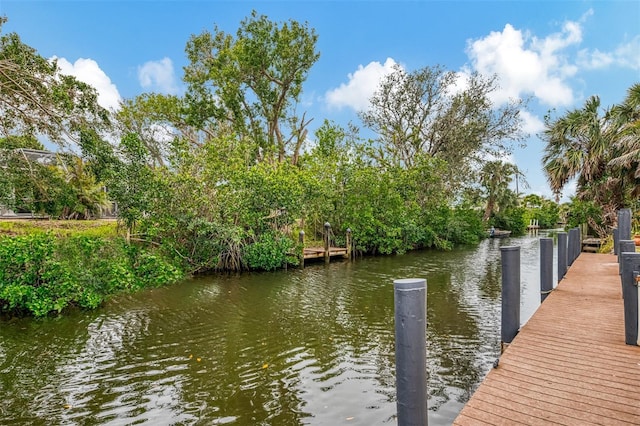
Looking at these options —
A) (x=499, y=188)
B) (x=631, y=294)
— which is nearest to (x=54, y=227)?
(x=631, y=294)

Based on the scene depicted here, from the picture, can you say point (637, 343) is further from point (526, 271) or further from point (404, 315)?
point (526, 271)

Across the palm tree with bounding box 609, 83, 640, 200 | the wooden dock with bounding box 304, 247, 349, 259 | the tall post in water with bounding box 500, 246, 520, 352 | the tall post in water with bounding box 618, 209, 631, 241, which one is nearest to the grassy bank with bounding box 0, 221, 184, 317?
the wooden dock with bounding box 304, 247, 349, 259

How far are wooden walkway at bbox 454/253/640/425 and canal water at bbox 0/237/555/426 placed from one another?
35.7 inches

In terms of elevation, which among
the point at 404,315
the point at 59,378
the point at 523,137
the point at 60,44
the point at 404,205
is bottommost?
the point at 59,378

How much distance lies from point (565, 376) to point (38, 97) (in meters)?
12.6

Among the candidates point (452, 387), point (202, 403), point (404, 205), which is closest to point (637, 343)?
point (452, 387)

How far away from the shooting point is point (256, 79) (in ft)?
79.0

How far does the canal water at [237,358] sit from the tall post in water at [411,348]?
1719mm

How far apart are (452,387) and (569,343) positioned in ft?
4.78

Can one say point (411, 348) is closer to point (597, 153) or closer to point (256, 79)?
point (597, 153)

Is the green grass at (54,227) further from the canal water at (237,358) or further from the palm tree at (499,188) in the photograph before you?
the palm tree at (499,188)

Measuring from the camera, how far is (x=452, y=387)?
4855mm

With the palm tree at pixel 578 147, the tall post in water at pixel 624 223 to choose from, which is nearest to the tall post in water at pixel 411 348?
the tall post in water at pixel 624 223

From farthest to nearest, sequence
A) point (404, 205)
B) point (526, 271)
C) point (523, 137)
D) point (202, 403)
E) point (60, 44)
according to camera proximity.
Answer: point (523, 137)
point (404, 205)
point (60, 44)
point (526, 271)
point (202, 403)
